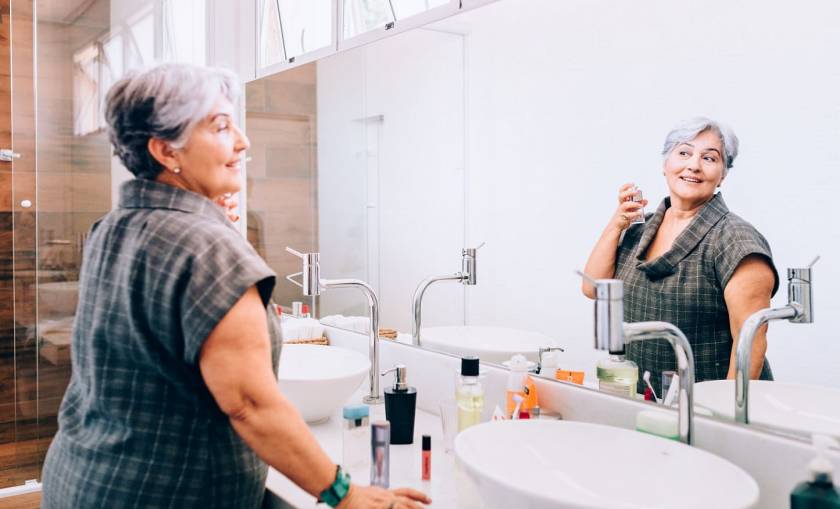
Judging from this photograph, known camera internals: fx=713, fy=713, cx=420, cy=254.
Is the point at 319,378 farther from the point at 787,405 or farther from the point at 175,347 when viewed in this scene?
the point at 787,405

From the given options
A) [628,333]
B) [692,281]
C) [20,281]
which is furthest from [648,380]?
[20,281]

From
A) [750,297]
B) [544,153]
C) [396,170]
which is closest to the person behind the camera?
[750,297]

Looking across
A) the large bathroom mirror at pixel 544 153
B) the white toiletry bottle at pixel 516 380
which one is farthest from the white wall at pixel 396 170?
the white toiletry bottle at pixel 516 380

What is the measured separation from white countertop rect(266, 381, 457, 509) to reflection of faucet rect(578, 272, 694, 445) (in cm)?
41

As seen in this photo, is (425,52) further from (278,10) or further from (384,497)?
(384,497)

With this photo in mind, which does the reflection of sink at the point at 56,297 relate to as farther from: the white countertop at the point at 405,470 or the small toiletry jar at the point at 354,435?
the small toiletry jar at the point at 354,435

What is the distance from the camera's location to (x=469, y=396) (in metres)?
1.45

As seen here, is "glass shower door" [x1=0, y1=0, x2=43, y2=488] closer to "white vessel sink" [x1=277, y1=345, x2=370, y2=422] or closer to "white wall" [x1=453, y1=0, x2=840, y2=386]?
"white vessel sink" [x1=277, y1=345, x2=370, y2=422]

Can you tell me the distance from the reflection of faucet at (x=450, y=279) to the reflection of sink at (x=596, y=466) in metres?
0.63

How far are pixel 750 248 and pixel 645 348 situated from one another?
0.95ft

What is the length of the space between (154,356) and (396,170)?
1.21 metres

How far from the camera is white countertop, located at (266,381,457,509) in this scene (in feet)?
4.18

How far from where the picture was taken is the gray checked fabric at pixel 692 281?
1.31 metres

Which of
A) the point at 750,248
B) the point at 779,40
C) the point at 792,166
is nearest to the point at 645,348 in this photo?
the point at 750,248
